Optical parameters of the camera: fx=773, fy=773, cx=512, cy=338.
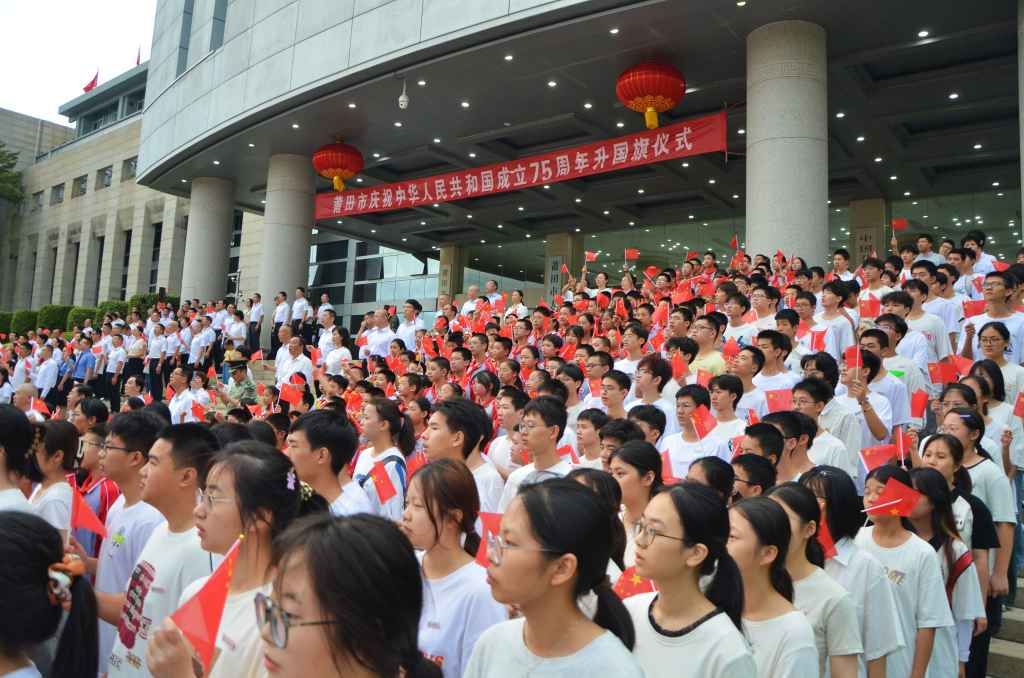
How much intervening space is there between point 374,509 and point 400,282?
23338 mm

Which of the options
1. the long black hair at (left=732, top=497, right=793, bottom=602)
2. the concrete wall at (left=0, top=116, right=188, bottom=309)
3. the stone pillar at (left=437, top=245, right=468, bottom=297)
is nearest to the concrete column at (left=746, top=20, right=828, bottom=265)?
the long black hair at (left=732, top=497, right=793, bottom=602)

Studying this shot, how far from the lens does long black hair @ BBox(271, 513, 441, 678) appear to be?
1370mm

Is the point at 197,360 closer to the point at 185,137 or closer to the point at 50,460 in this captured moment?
the point at 185,137

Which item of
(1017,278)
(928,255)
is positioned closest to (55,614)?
(1017,278)

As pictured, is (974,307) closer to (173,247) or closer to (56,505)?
(56,505)

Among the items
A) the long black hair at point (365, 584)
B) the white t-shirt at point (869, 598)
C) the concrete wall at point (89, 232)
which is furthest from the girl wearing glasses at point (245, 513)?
the concrete wall at point (89, 232)

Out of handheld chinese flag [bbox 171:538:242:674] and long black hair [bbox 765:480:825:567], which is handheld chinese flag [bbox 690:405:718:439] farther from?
handheld chinese flag [bbox 171:538:242:674]

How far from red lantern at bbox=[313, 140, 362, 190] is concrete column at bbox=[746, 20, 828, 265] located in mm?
8203

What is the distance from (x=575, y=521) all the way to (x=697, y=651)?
48 centimetres

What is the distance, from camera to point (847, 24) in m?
10.9

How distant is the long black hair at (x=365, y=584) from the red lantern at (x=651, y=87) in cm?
1072

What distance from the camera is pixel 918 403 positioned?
17.6 ft

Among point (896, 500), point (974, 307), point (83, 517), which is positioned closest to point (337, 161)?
point (974, 307)

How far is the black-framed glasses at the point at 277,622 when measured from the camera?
1371mm
